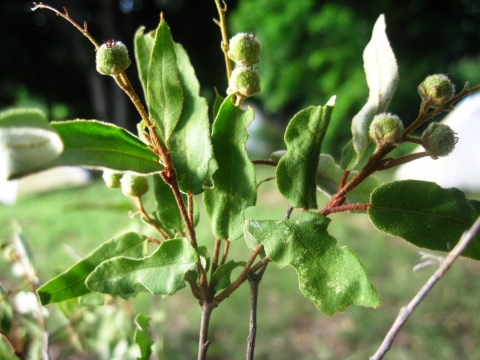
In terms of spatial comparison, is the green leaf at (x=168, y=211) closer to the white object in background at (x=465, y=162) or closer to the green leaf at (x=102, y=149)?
the green leaf at (x=102, y=149)

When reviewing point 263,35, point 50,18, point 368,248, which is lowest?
point 368,248

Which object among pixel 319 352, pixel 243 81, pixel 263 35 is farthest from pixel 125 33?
pixel 243 81

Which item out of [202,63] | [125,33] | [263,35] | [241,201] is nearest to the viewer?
[241,201]

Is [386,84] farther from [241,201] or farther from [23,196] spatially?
[23,196]

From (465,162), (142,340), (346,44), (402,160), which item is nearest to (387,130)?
(402,160)

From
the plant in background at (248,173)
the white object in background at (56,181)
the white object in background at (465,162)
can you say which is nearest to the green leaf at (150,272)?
the plant in background at (248,173)
